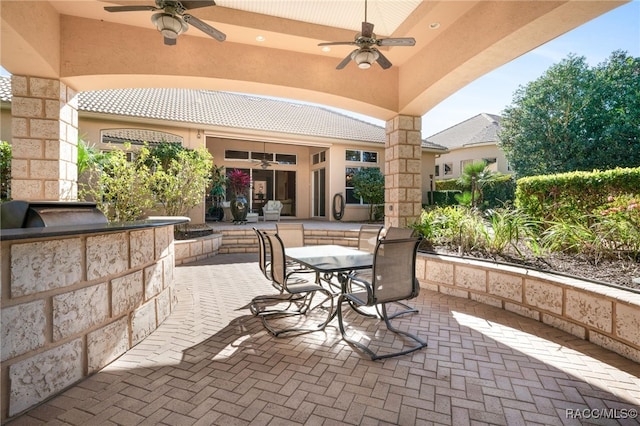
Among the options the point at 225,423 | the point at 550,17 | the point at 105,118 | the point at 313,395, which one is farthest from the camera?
the point at 105,118

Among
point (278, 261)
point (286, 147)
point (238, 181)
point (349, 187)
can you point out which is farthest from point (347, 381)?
point (286, 147)

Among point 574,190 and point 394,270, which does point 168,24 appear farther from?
A: point 574,190

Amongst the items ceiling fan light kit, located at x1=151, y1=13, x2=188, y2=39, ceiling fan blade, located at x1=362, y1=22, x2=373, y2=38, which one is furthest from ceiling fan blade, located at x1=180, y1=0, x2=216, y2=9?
ceiling fan blade, located at x1=362, y1=22, x2=373, y2=38

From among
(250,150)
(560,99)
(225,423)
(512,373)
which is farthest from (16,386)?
(560,99)

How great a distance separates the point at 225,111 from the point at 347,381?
11972 millimetres

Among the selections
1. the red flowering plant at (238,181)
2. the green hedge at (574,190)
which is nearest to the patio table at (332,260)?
the green hedge at (574,190)

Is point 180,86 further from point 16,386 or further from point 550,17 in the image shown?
point 550,17

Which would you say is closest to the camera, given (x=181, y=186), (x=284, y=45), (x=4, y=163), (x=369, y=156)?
(x=284, y=45)

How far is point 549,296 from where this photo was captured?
10.6 feet

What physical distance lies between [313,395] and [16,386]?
5.94 ft

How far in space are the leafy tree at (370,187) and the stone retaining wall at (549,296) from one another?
7.10 meters

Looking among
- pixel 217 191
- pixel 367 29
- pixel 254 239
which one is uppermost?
pixel 367 29

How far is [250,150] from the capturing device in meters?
13.6

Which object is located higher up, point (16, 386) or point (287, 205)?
point (287, 205)
